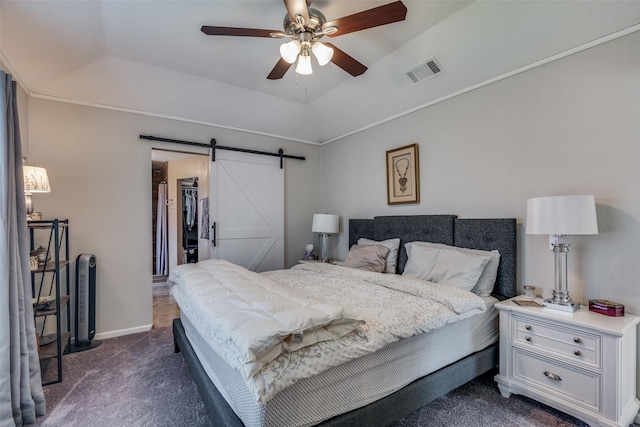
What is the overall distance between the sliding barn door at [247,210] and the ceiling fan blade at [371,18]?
2.63 m

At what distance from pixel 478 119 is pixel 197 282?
9.29 feet

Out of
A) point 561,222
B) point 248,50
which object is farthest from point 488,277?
point 248,50

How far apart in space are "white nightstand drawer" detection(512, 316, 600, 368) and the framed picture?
63.7 inches

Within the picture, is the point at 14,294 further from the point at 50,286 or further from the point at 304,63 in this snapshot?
the point at 304,63

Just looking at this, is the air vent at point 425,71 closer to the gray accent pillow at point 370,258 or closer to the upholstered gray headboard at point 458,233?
the upholstered gray headboard at point 458,233

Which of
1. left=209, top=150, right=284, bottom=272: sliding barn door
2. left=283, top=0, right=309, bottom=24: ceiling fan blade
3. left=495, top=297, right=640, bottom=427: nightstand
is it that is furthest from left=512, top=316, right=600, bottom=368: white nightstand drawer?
left=209, top=150, right=284, bottom=272: sliding barn door

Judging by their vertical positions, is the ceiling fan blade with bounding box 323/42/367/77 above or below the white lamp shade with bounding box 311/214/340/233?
above

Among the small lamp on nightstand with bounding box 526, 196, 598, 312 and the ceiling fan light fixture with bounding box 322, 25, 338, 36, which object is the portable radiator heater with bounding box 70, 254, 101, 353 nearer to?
the ceiling fan light fixture with bounding box 322, 25, 338, 36

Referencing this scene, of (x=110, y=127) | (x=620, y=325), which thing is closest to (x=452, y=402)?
(x=620, y=325)

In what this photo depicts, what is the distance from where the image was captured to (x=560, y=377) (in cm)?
188

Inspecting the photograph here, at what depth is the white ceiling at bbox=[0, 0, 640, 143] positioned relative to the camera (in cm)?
212

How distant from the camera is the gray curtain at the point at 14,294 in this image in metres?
1.72

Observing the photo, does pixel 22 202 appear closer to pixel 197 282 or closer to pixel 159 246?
pixel 197 282

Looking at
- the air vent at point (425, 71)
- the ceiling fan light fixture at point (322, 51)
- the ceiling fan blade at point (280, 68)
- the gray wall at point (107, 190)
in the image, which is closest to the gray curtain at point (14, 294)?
the gray wall at point (107, 190)
